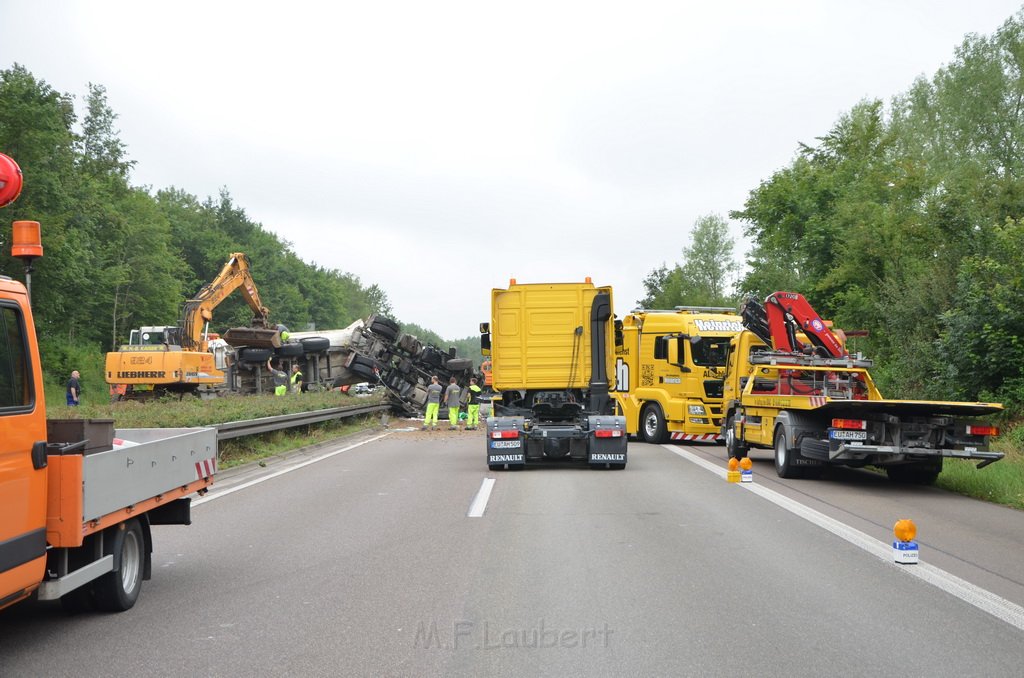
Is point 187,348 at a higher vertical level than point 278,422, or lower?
higher

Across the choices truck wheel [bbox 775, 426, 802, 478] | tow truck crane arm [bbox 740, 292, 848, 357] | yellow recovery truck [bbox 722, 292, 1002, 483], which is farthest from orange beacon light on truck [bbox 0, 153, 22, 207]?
tow truck crane arm [bbox 740, 292, 848, 357]

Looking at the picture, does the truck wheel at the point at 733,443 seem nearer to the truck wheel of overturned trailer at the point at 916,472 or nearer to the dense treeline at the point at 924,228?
the truck wheel of overturned trailer at the point at 916,472

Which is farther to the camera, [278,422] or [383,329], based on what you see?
[383,329]

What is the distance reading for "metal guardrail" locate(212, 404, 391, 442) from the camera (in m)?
16.1

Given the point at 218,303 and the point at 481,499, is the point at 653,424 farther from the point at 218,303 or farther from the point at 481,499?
the point at 218,303

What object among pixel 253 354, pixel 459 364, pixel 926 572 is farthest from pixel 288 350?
pixel 926 572

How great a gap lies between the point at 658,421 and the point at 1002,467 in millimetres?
9998

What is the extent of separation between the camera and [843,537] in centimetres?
936

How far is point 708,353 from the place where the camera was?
74.5ft

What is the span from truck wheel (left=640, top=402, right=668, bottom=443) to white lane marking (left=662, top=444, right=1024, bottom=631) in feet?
35.6

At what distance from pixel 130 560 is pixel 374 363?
92.2ft

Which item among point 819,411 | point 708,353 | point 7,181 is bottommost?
point 819,411

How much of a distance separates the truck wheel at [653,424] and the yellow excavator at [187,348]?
42.2ft

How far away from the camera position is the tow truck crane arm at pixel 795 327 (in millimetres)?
17625
